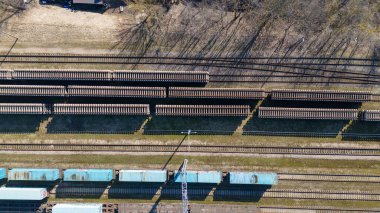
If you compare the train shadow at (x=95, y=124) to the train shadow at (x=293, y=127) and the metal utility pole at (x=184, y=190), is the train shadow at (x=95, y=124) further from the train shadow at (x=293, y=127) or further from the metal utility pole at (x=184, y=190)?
the train shadow at (x=293, y=127)

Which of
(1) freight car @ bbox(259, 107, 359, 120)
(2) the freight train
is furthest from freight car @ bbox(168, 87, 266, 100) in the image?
(2) the freight train

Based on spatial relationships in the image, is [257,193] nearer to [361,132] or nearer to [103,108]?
[361,132]

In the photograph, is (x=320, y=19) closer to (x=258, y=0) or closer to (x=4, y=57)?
(x=258, y=0)

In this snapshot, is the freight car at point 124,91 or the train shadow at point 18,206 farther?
the train shadow at point 18,206

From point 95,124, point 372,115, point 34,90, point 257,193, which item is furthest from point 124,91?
point 372,115

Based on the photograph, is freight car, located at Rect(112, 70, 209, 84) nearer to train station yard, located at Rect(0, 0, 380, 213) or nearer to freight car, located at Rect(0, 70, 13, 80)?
train station yard, located at Rect(0, 0, 380, 213)

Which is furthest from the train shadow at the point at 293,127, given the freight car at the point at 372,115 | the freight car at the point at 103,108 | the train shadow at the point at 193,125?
the freight car at the point at 103,108
